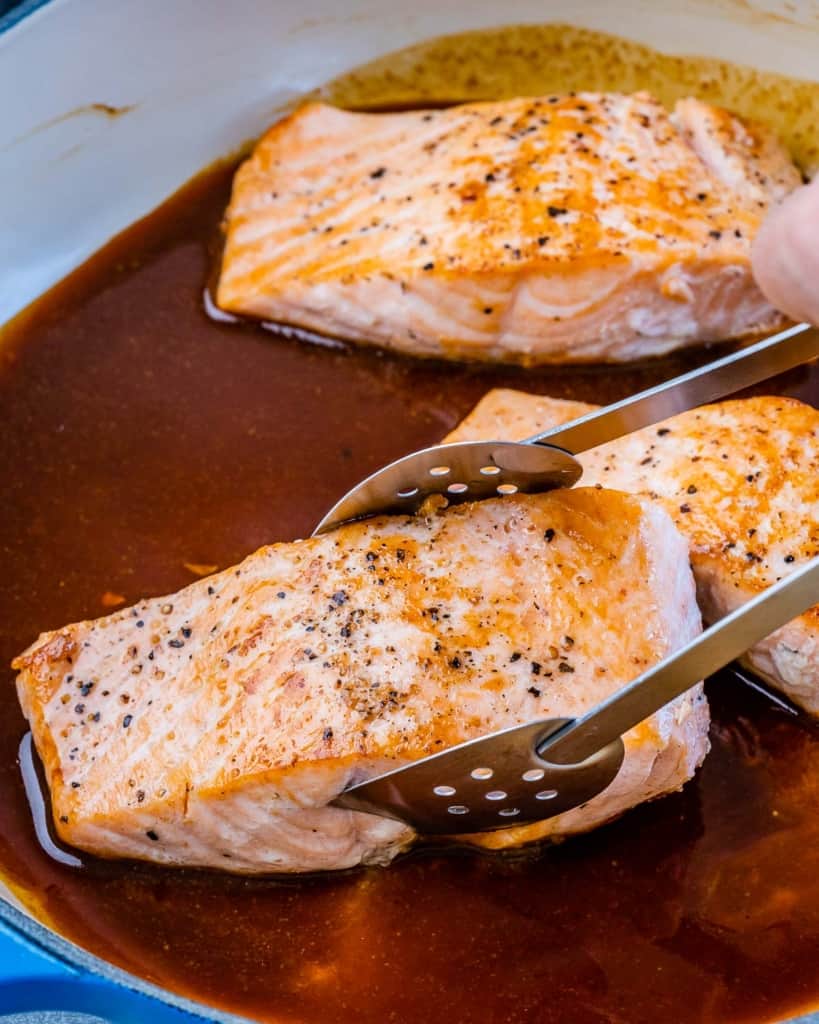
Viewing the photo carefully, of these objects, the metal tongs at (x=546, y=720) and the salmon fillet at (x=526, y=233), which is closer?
the metal tongs at (x=546, y=720)

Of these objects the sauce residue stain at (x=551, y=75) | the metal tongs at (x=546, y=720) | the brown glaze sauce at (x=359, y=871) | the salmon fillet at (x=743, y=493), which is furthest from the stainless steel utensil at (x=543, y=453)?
the sauce residue stain at (x=551, y=75)

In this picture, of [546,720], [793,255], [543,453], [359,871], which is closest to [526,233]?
[543,453]

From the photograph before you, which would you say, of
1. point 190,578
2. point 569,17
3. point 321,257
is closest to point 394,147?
point 321,257

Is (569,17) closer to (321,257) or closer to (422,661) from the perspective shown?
(321,257)

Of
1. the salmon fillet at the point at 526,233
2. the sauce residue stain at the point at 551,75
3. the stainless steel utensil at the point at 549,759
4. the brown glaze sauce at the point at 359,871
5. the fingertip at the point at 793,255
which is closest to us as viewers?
the fingertip at the point at 793,255

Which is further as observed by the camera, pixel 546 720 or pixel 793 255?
pixel 546 720

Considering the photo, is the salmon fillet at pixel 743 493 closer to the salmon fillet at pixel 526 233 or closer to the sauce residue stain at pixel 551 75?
the salmon fillet at pixel 526 233

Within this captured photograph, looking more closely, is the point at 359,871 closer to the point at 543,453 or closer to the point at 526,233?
the point at 543,453

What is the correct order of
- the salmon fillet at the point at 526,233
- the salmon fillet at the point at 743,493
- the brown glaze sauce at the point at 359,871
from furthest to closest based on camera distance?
1. the salmon fillet at the point at 526,233
2. the salmon fillet at the point at 743,493
3. the brown glaze sauce at the point at 359,871

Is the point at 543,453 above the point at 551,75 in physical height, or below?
below
